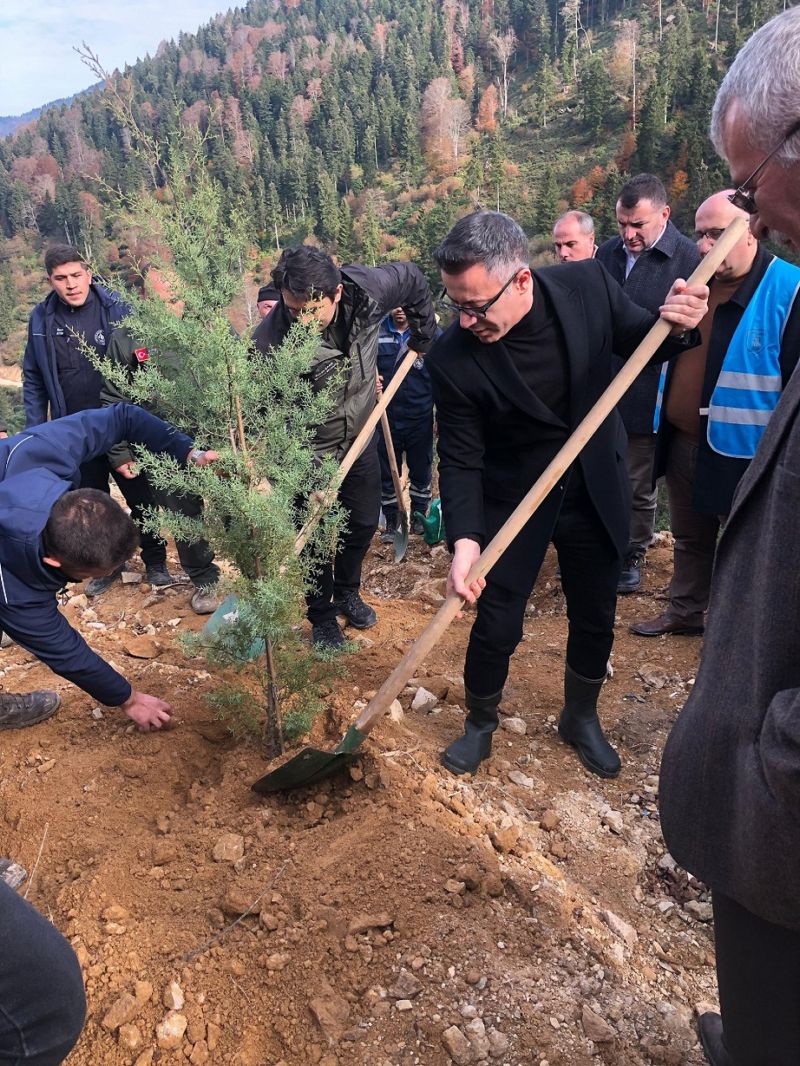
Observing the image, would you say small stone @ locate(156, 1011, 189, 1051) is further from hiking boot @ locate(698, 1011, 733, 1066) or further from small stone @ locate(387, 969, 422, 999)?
hiking boot @ locate(698, 1011, 733, 1066)

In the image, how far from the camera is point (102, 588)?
516cm

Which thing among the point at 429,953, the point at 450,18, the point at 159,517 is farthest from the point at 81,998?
the point at 450,18

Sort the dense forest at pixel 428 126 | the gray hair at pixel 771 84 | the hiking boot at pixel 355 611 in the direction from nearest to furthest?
the gray hair at pixel 771 84, the hiking boot at pixel 355 611, the dense forest at pixel 428 126

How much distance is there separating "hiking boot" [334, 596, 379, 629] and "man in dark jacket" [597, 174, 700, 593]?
1.68 m

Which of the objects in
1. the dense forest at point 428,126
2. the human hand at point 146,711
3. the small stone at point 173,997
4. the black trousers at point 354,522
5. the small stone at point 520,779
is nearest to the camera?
the small stone at point 173,997

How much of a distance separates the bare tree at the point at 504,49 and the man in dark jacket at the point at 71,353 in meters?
79.3

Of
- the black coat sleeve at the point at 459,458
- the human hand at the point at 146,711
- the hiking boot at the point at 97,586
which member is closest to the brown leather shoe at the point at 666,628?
the black coat sleeve at the point at 459,458

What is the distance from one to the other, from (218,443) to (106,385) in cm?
246

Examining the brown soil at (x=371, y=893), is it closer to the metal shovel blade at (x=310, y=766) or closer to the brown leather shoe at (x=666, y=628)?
the metal shovel blade at (x=310, y=766)

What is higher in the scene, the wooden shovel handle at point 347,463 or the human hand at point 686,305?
the human hand at point 686,305

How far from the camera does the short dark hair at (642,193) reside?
4.07m

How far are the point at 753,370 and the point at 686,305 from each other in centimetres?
110

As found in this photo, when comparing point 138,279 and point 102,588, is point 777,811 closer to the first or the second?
point 138,279

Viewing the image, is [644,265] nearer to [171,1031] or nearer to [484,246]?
[484,246]
